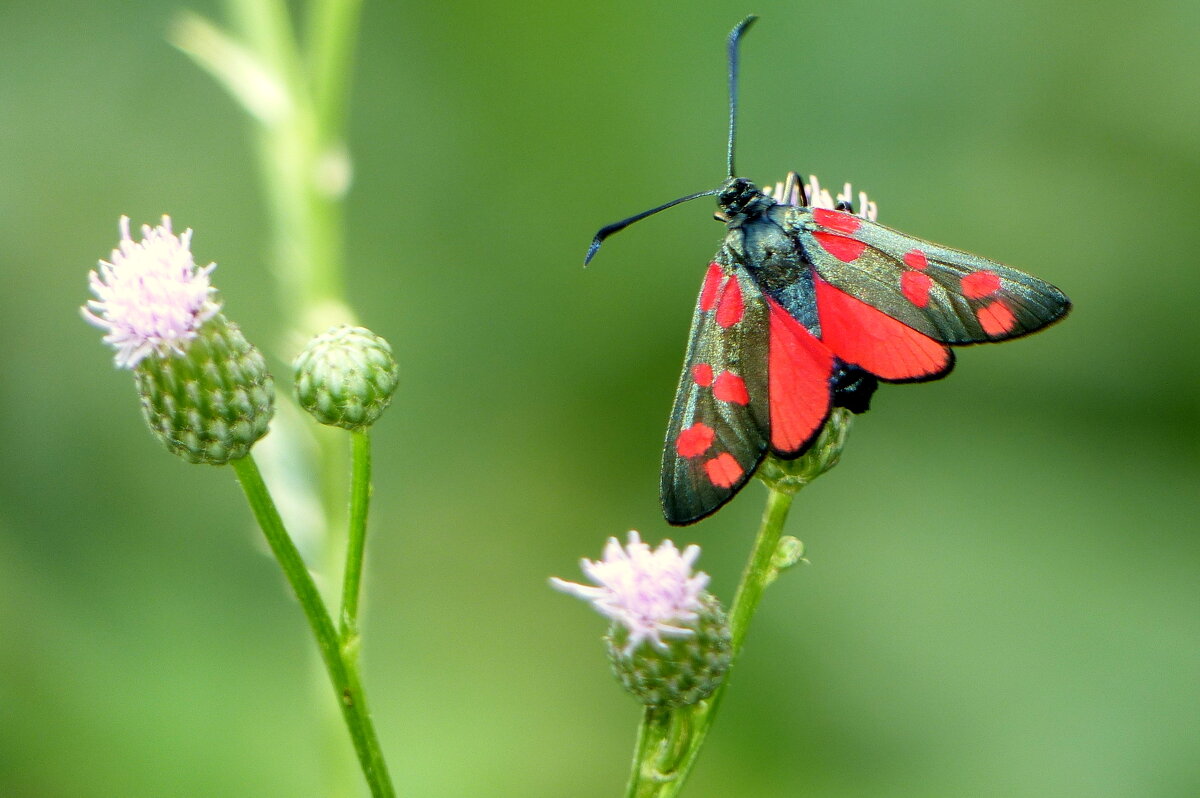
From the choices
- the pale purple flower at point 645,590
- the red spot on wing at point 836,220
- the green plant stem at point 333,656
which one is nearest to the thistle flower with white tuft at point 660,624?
the pale purple flower at point 645,590

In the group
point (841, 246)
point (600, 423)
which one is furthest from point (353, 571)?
point (600, 423)

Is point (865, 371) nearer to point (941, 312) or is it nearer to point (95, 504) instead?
point (941, 312)

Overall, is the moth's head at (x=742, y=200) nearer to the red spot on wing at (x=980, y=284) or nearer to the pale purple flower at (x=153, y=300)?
the red spot on wing at (x=980, y=284)

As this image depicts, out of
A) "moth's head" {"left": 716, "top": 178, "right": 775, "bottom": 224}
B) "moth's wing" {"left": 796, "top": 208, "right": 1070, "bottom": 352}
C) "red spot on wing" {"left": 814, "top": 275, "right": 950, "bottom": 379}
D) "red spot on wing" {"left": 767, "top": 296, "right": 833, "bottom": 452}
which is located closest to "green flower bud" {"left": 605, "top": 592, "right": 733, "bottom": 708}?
"red spot on wing" {"left": 767, "top": 296, "right": 833, "bottom": 452}

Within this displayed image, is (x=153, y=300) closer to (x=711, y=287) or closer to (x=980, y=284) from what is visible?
(x=711, y=287)

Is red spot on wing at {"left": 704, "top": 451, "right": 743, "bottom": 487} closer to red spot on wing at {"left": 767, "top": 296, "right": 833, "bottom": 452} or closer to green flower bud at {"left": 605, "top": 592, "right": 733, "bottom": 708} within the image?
red spot on wing at {"left": 767, "top": 296, "right": 833, "bottom": 452}

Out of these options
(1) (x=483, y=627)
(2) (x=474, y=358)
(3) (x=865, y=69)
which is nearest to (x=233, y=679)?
(1) (x=483, y=627)

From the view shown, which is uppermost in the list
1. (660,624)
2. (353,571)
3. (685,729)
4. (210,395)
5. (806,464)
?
(210,395)
